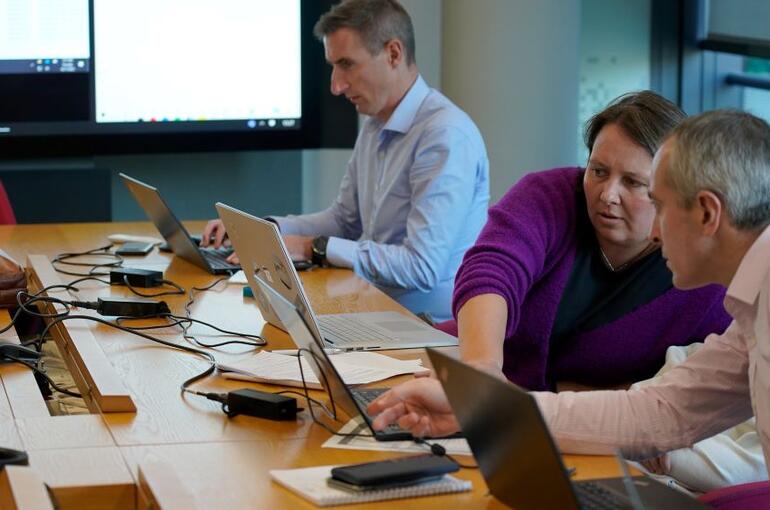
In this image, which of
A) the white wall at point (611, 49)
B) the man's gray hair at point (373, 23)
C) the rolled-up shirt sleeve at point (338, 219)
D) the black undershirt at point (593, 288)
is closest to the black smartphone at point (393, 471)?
the black undershirt at point (593, 288)

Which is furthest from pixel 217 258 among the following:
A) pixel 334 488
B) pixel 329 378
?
pixel 334 488

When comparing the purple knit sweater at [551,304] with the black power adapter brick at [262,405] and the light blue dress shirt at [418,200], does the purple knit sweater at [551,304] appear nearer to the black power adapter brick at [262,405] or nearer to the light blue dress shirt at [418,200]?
the black power adapter brick at [262,405]

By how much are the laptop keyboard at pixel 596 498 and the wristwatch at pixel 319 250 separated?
1.90m

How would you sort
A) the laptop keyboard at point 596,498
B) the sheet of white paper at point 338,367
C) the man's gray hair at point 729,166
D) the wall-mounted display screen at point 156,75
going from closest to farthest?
1. the laptop keyboard at point 596,498
2. the man's gray hair at point 729,166
3. the sheet of white paper at point 338,367
4. the wall-mounted display screen at point 156,75

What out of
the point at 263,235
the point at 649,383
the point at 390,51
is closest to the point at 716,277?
the point at 649,383

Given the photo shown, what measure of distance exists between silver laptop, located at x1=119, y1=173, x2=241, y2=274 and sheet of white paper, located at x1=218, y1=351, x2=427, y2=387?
989mm

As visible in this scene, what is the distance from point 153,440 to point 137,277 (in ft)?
4.35

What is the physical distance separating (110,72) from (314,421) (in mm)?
3439

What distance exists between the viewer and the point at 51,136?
5.18m

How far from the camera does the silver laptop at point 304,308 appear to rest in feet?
7.80

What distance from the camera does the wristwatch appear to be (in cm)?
352

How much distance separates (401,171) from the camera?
365cm

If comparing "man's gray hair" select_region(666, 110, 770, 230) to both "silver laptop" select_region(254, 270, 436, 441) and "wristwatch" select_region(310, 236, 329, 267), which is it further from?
"wristwatch" select_region(310, 236, 329, 267)

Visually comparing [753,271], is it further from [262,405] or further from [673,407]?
[262,405]
